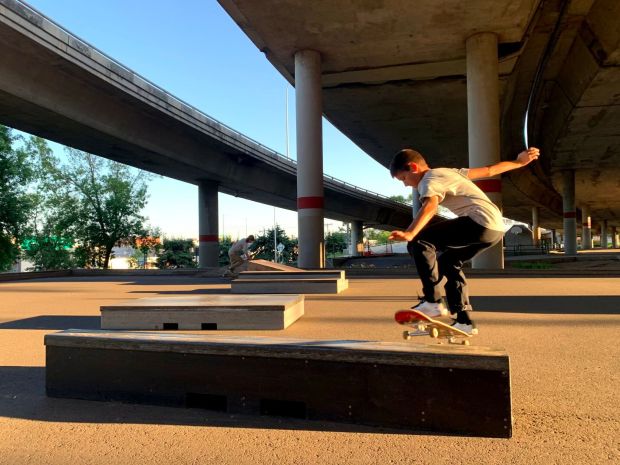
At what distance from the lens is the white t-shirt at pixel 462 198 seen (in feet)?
11.5

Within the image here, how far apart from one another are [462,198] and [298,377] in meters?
1.90

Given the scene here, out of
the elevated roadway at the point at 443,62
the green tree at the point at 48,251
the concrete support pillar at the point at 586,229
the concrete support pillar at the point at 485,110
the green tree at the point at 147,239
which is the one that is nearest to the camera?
the elevated roadway at the point at 443,62

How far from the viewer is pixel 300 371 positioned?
3.11 m

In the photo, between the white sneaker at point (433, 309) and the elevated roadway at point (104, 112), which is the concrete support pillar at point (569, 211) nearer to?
the elevated roadway at point (104, 112)

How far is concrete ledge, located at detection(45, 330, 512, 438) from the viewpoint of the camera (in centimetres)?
279

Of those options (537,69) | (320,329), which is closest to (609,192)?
(537,69)

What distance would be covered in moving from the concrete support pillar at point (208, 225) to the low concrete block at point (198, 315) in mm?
26081

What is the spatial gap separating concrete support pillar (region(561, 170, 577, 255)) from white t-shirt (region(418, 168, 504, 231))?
1782 inches

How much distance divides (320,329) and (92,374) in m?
2.78

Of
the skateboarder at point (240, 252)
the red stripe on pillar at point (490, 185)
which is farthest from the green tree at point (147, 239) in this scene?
the red stripe on pillar at point (490, 185)

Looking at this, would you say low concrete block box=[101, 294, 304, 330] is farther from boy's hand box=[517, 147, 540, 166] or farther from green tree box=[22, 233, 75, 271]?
green tree box=[22, 233, 75, 271]

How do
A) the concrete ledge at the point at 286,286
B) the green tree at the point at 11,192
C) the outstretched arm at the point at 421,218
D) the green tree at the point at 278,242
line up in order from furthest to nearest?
the green tree at the point at 278,242
the green tree at the point at 11,192
the concrete ledge at the point at 286,286
the outstretched arm at the point at 421,218

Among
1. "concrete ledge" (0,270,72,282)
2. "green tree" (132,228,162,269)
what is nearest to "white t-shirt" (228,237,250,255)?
"concrete ledge" (0,270,72,282)

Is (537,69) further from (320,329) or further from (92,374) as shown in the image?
(92,374)
